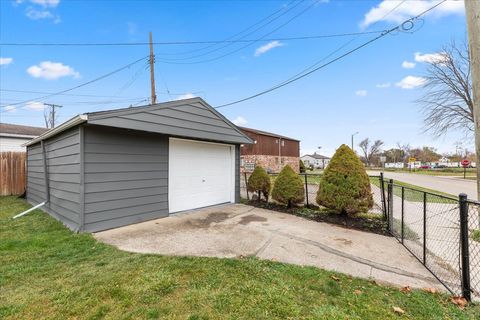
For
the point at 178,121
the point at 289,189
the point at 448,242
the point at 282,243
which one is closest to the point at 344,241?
the point at 282,243

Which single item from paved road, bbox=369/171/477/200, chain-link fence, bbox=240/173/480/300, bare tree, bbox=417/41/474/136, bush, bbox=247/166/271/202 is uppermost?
bare tree, bbox=417/41/474/136

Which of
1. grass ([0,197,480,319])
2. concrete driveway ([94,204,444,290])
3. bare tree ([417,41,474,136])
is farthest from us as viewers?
bare tree ([417,41,474,136])

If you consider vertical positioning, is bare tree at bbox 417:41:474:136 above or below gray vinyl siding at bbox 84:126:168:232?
above

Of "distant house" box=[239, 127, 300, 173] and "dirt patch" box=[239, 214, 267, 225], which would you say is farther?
"distant house" box=[239, 127, 300, 173]

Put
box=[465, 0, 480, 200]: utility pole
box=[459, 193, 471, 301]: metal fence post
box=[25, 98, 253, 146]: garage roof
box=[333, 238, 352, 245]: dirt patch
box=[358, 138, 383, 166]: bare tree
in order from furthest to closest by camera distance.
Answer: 1. box=[358, 138, 383, 166]: bare tree
2. box=[25, 98, 253, 146]: garage roof
3. box=[333, 238, 352, 245]: dirt patch
4. box=[465, 0, 480, 200]: utility pole
5. box=[459, 193, 471, 301]: metal fence post

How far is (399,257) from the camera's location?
3.73 metres

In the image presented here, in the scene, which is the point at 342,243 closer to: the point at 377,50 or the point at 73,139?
the point at 73,139

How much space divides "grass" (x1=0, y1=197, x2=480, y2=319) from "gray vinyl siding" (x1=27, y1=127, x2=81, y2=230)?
144 centimetres

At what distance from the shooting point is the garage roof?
4.65 meters

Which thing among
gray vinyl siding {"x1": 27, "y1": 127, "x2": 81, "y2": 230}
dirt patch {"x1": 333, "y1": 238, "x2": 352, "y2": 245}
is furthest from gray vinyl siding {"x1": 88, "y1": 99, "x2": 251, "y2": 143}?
dirt patch {"x1": 333, "y1": 238, "x2": 352, "y2": 245}

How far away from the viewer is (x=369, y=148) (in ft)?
217

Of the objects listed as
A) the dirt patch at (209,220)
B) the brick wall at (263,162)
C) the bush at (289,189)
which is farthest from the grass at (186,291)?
the brick wall at (263,162)

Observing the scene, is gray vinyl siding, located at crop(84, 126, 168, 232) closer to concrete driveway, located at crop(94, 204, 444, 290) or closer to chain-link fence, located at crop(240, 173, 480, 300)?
concrete driveway, located at crop(94, 204, 444, 290)

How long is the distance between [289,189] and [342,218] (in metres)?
1.66
